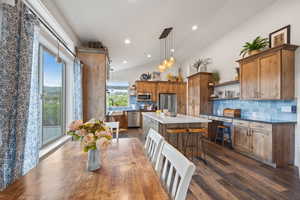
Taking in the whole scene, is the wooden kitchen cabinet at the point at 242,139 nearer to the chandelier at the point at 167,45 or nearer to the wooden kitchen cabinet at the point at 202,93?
the wooden kitchen cabinet at the point at 202,93

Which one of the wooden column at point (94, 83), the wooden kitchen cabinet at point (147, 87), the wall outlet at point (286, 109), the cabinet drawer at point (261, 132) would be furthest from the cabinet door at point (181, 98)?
the wooden column at point (94, 83)

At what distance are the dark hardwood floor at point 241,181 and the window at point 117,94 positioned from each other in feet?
16.5

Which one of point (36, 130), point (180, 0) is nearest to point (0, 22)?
point (36, 130)

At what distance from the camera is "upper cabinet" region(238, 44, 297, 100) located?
2.78m

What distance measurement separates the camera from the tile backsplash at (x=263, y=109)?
297 centimetres

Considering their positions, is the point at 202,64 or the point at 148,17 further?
the point at 202,64

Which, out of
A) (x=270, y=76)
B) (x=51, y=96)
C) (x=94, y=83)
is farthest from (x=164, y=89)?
(x=51, y=96)

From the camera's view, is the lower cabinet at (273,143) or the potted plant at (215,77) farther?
the potted plant at (215,77)

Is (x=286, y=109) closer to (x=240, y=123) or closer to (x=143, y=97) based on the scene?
(x=240, y=123)

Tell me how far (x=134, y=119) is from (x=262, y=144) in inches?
198

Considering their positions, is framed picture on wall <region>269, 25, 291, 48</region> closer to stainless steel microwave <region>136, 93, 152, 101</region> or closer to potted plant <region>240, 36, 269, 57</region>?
potted plant <region>240, 36, 269, 57</region>

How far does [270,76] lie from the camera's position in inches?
117

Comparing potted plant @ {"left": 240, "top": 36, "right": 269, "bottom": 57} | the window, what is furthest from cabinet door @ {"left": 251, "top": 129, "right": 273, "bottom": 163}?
the window

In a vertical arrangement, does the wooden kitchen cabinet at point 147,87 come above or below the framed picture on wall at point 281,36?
below
